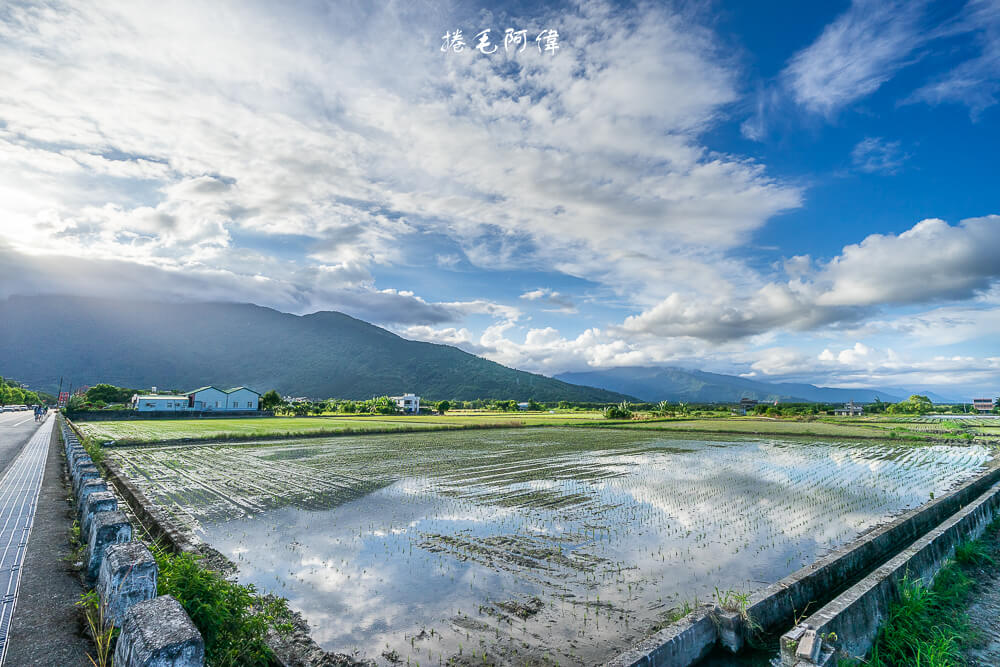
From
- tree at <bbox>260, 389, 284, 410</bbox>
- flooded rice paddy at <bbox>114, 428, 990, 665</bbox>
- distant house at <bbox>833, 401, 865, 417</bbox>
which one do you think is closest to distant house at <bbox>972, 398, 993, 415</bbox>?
distant house at <bbox>833, 401, 865, 417</bbox>

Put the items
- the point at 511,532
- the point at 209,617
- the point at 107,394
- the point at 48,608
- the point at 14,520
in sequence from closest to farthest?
the point at 209,617 < the point at 48,608 < the point at 14,520 < the point at 511,532 < the point at 107,394

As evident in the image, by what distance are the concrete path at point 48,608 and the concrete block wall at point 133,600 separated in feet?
1.21

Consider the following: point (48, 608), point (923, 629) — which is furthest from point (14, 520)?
point (923, 629)

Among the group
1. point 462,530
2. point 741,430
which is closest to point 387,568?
point 462,530

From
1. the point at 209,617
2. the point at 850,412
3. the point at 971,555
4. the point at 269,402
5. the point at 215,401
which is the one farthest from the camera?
the point at 850,412

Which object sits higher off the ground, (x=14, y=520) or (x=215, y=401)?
(x=14, y=520)

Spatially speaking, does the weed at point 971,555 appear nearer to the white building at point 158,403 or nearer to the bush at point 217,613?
the bush at point 217,613

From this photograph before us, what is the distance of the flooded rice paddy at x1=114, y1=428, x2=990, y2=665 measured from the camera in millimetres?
7105

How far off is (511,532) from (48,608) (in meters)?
8.71

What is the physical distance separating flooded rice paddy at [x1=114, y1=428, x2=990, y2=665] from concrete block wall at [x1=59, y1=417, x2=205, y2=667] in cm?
304

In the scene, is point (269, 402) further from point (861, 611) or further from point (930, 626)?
point (930, 626)

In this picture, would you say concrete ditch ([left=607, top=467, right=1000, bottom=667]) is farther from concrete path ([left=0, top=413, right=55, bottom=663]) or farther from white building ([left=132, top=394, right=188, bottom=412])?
white building ([left=132, top=394, right=188, bottom=412])

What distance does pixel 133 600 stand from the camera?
4.43m

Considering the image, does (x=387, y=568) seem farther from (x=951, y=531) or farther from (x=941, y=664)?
(x=951, y=531)
